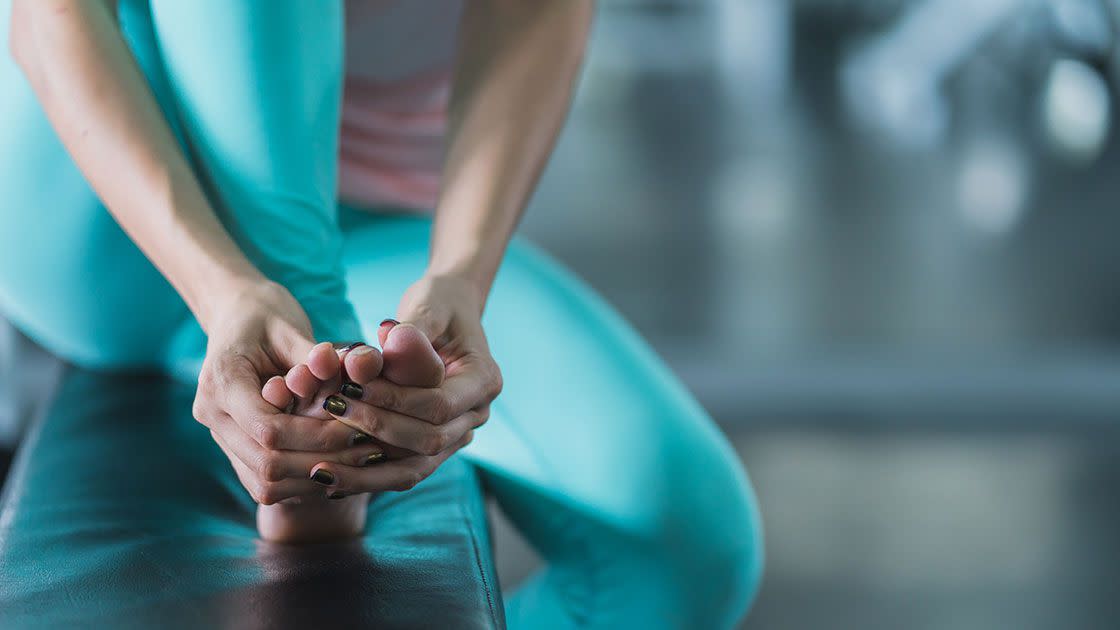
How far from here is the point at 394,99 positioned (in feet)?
2.93

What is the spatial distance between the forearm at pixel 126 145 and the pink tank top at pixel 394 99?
0.24 metres

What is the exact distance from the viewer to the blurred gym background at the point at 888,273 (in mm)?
1383

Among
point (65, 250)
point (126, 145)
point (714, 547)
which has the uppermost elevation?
point (126, 145)

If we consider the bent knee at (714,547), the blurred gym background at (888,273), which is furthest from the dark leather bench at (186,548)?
the blurred gym background at (888,273)

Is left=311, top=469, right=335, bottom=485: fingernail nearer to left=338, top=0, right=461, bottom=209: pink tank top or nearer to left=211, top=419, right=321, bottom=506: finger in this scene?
left=211, top=419, right=321, bottom=506: finger

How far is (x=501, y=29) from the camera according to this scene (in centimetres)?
76

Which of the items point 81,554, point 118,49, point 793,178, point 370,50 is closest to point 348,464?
point 81,554

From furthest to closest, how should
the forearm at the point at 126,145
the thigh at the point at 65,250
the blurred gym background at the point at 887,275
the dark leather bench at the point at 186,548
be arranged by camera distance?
the blurred gym background at the point at 887,275 < the thigh at the point at 65,250 < the forearm at the point at 126,145 < the dark leather bench at the point at 186,548

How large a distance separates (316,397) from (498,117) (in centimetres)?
28

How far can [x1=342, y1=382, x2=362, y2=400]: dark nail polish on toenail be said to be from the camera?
1.61 feet

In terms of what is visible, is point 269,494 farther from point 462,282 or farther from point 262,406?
point 462,282

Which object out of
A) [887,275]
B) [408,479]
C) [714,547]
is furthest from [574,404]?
[887,275]

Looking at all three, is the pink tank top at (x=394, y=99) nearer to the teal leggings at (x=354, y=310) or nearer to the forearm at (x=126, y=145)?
the teal leggings at (x=354, y=310)

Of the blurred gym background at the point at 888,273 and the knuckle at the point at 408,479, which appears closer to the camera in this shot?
the knuckle at the point at 408,479
